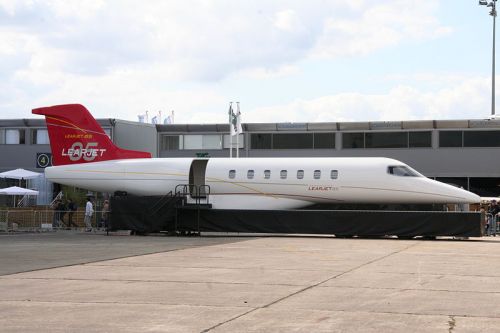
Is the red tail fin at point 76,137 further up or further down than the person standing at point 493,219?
further up

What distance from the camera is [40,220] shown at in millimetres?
35656

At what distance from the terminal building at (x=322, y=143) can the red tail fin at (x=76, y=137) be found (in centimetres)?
1716

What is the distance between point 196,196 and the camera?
3188 centimetres

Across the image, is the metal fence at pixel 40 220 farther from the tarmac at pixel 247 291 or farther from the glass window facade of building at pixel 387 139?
the glass window facade of building at pixel 387 139

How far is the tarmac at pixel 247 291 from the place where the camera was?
28.3ft

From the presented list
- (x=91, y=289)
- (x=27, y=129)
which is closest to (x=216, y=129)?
(x=27, y=129)

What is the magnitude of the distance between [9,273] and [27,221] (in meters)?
23.1

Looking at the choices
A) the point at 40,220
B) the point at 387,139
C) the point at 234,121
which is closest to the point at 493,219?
the point at 234,121

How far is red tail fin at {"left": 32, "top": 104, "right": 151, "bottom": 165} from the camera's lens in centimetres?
3391

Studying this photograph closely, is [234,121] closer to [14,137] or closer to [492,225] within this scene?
[492,225]

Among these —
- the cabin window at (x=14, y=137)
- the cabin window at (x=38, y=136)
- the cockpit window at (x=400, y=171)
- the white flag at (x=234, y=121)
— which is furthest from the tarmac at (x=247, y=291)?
the cabin window at (x=14, y=137)

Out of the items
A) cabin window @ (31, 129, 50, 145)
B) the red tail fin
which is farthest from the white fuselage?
cabin window @ (31, 129, 50, 145)

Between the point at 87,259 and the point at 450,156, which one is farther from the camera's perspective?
the point at 450,156

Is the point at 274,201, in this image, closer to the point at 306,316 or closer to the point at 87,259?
the point at 87,259
